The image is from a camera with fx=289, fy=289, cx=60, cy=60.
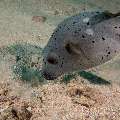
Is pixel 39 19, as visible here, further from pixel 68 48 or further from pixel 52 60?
pixel 68 48

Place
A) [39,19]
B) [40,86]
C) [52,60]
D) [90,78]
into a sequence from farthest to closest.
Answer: [39,19] < [90,78] < [40,86] < [52,60]

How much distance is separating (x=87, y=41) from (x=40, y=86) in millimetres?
970

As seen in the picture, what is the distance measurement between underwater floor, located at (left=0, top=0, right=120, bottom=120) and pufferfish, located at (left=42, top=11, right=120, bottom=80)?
49 cm

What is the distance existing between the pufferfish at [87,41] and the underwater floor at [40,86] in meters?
0.49

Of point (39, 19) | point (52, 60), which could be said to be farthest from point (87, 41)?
point (39, 19)

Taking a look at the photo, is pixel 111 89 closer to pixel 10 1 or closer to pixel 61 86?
pixel 61 86

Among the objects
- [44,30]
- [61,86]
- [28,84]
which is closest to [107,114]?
[61,86]

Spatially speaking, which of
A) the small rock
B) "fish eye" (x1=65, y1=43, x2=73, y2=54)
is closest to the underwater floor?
the small rock

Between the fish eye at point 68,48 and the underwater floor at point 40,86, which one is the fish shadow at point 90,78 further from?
the fish eye at point 68,48

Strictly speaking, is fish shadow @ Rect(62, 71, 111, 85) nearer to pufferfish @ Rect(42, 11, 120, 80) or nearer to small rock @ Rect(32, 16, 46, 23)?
pufferfish @ Rect(42, 11, 120, 80)

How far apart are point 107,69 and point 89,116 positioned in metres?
1.54

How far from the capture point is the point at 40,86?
359 cm

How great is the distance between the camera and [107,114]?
3.16 metres

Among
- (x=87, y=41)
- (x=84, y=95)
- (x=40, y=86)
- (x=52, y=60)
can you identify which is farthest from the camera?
(x=40, y=86)
